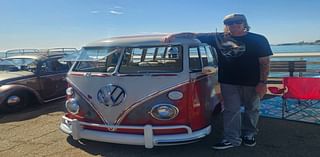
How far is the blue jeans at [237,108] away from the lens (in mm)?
4395

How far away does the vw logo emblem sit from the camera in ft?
13.6

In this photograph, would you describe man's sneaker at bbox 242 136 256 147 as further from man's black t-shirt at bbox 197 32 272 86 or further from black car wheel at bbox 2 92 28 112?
black car wheel at bbox 2 92 28 112

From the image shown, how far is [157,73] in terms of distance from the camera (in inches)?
163

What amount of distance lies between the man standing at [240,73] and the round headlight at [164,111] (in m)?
0.87

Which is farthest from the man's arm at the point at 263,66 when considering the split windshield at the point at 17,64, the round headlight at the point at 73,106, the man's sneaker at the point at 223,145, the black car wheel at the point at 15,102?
the split windshield at the point at 17,64

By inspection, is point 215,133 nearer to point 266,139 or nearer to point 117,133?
point 266,139

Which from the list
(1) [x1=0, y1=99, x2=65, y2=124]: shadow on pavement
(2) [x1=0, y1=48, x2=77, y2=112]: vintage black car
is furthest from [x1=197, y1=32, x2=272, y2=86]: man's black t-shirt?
(2) [x1=0, y1=48, x2=77, y2=112]: vintage black car

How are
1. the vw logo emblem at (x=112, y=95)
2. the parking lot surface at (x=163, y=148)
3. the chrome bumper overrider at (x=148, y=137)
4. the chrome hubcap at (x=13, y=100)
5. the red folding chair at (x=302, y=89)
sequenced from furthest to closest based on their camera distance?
1. the chrome hubcap at (x=13, y=100)
2. the red folding chair at (x=302, y=89)
3. the parking lot surface at (x=163, y=148)
4. the vw logo emblem at (x=112, y=95)
5. the chrome bumper overrider at (x=148, y=137)

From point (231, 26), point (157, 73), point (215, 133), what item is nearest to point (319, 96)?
point (215, 133)

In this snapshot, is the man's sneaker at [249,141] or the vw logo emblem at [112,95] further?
the man's sneaker at [249,141]

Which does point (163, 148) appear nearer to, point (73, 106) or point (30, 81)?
point (73, 106)

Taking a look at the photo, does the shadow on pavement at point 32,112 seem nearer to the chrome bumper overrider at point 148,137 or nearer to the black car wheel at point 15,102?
the black car wheel at point 15,102

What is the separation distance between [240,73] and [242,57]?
0.73 feet

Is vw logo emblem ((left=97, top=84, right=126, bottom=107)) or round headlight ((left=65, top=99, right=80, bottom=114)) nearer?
vw logo emblem ((left=97, top=84, right=126, bottom=107))
